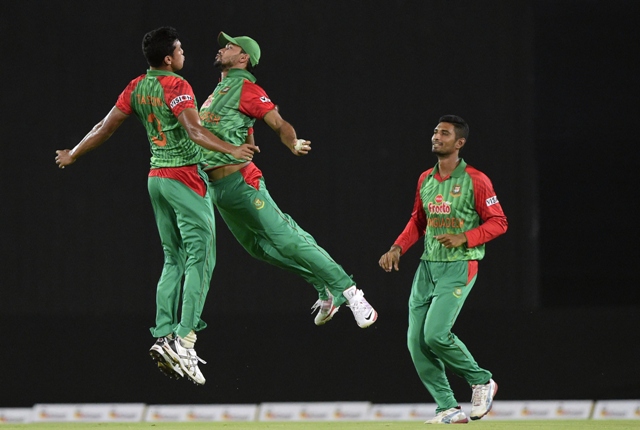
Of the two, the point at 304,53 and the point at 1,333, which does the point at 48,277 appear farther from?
the point at 304,53

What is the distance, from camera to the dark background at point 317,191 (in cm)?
789

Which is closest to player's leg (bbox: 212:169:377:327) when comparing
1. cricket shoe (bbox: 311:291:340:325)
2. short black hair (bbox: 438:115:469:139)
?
cricket shoe (bbox: 311:291:340:325)

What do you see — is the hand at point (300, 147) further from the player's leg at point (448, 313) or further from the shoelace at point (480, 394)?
the shoelace at point (480, 394)

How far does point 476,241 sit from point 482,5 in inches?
116

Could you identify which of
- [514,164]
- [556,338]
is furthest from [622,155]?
[556,338]

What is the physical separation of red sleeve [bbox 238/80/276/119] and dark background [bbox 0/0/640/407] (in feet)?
8.53

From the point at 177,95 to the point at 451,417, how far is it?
2.44 meters

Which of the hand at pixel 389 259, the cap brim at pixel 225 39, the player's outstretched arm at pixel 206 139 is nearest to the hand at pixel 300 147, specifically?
the player's outstretched arm at pixel 206 139

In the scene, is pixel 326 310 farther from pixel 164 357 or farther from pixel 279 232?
pixel 164 357

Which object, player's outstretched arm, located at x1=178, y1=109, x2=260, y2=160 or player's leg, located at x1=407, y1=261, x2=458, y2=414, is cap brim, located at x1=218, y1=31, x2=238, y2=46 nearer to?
player's outstretched arm, located at x1=178, y1=109, x2=260, y2=160

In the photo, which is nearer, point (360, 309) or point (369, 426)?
point (360, 309)

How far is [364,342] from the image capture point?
7.97 m

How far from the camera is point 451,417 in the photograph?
5934 millimetres

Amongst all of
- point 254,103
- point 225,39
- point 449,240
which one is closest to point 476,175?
point 449,240
